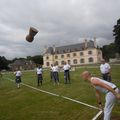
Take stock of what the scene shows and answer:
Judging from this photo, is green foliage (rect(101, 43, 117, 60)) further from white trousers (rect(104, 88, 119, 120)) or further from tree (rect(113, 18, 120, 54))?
white trousers (rect(104, 88, 119, 120))

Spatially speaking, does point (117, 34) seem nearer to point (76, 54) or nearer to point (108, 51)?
point (76, 54)

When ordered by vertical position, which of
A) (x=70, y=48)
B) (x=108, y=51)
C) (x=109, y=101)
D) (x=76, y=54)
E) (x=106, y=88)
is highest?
(x=70, y=48)

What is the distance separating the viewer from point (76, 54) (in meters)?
122

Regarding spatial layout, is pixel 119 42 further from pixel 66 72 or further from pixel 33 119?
pixel 33 119

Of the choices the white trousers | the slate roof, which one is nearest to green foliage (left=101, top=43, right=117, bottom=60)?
the slate roof

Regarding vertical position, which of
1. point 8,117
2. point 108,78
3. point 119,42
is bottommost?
point 8,117

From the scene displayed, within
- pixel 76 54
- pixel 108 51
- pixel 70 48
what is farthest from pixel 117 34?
pixel 108 51

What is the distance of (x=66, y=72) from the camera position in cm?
2556

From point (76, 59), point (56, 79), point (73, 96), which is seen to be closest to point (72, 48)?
point (76, 59)

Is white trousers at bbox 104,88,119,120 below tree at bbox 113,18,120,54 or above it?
below

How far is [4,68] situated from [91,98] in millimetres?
111931

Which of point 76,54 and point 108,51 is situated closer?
point 76,54

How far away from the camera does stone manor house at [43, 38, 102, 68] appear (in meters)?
116

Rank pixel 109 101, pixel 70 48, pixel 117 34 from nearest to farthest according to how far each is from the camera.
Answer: pixel 109 101 → pixel 117 34 → pixel 70 48
